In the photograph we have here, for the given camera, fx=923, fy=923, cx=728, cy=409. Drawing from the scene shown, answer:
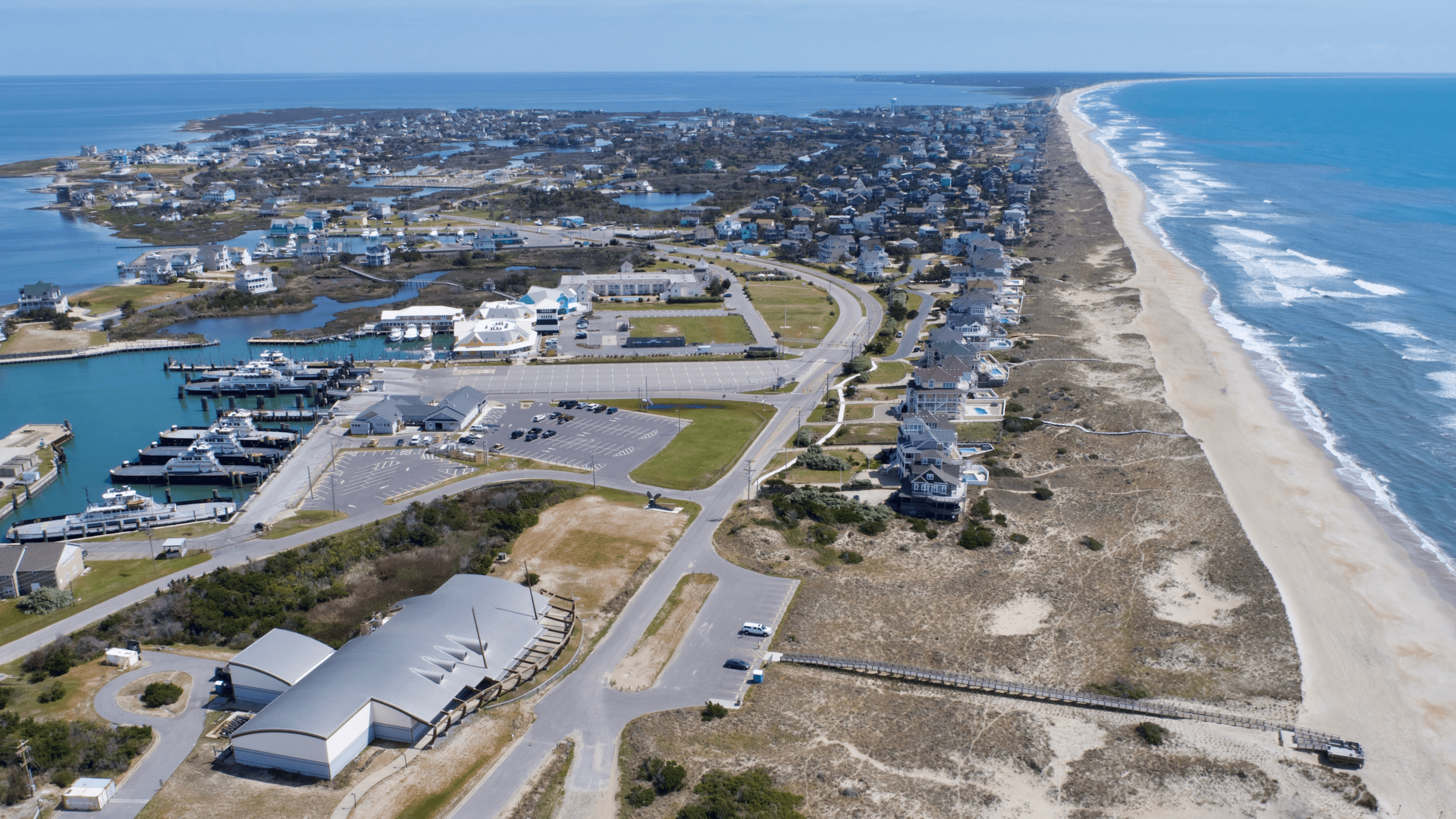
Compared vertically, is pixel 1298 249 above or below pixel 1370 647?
above

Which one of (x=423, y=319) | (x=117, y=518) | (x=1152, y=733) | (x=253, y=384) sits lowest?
(x=1152, y=733)

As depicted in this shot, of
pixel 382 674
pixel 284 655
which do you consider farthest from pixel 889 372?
pixel 284 655

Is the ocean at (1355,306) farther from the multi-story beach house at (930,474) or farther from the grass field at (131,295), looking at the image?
the grass field at (131,295)

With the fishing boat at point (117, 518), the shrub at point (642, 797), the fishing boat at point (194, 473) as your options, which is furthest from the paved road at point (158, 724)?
the fishing boat at point (194, 473)

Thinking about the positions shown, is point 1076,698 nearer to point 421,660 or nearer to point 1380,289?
point 421,660

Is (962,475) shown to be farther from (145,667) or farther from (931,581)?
(145,667)

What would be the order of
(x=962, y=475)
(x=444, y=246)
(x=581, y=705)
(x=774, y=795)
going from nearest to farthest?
(x=774, y=795), (x=581, y=705), (x=962, y=475), (x=444, y=246)

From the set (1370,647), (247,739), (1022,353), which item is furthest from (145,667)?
(1022,353)
